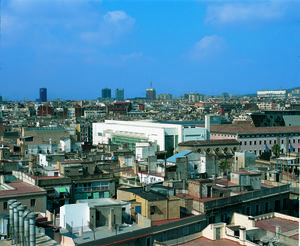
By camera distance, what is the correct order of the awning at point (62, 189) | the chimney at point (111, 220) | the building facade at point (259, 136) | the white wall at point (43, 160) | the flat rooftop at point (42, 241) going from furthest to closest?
the building facade at point (259, 136), the white wall at point (43, 160), the awning at point (62, 189), the chimney at point (111, 220), the flat rooftop at point (42, 241)

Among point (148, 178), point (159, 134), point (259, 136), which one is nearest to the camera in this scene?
point (148, 178)

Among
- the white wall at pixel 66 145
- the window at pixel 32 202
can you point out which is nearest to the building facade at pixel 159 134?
the white wall at pixel 66 145

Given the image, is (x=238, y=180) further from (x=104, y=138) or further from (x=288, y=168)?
(x=104, y=138)

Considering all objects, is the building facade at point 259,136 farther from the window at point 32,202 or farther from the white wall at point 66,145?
the window at point 32,202

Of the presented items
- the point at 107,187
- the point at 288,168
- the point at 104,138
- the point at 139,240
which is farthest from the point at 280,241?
the point at 104,138

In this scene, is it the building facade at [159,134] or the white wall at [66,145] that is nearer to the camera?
the white wall at [66,145]

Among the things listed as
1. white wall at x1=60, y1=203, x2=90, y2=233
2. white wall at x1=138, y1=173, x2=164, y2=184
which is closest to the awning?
white wall at x1=138, y1=173, x2=164, y2=184

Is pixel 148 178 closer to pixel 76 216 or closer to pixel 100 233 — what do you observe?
pixel 76 216

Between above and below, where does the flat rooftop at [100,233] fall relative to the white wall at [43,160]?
below

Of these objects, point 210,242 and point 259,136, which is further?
point 259,136

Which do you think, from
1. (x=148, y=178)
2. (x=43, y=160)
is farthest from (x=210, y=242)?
(x=43, y=160)

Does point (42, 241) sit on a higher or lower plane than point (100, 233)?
higher

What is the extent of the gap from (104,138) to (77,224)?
156 feet

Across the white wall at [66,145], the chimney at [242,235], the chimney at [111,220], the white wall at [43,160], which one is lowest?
the chimney at [242,235]
